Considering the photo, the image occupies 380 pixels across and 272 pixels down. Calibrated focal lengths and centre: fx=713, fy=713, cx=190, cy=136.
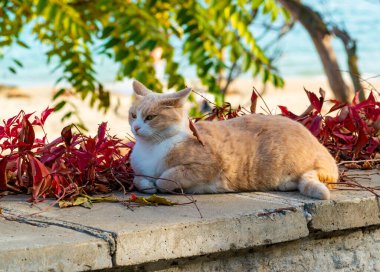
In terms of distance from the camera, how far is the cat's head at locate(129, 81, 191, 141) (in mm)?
3350

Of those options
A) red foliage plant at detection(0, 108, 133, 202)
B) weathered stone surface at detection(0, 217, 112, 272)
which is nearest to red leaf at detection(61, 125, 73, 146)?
red foliage plant at detection(0, 108, 133, 202)

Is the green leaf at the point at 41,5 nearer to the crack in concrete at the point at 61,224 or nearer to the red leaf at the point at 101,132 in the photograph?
the red leaf at the point at 101,132

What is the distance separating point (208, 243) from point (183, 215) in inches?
7.0

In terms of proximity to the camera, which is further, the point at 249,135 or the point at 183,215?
the point at 249,135

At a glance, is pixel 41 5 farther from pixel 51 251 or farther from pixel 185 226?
pixel 51 251

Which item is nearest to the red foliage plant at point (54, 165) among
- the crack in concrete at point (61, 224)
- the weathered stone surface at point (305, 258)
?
the crack in concrete at point (61, 224)

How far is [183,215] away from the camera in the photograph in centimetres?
269

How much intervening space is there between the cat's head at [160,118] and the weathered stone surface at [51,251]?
990 mm

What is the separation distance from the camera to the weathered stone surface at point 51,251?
2.18m

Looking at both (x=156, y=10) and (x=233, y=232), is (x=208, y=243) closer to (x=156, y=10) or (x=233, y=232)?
(x=233, y=232)

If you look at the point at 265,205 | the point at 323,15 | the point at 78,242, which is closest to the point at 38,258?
the point at 78,242

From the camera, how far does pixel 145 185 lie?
128 inches

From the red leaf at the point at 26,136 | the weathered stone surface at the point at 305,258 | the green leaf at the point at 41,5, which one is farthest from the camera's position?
the green leaf at the point at 41,5

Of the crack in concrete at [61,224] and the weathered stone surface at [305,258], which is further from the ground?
the crack in concrete at [61,224]
